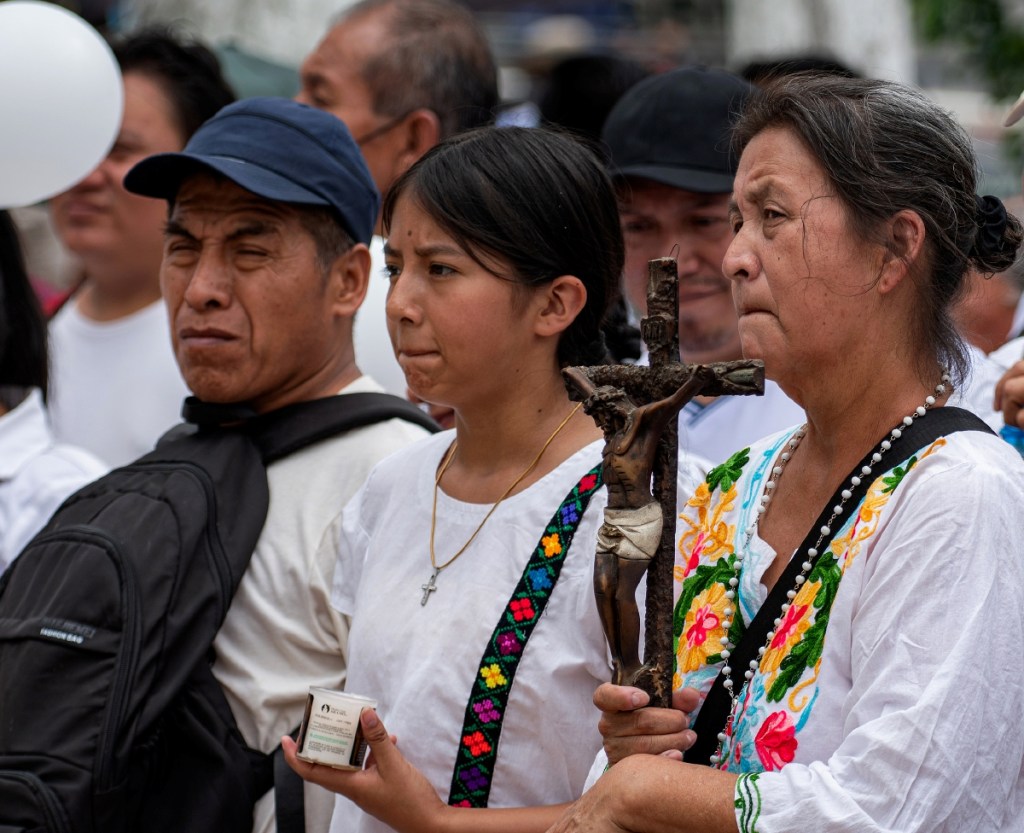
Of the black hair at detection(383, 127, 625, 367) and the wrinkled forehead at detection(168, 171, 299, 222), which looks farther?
the wrinkled forehead at detection(168, 171, 299, 222)

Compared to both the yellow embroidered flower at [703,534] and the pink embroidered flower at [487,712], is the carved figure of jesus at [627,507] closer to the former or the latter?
the yellow embroidered flower at [703,534]

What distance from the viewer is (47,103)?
4164mm

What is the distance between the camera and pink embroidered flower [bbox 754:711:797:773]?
214 cm

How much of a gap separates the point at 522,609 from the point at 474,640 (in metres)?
0.11

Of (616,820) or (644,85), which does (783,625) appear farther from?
(644,85)

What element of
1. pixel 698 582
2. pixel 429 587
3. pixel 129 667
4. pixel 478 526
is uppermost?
pixel 698 582

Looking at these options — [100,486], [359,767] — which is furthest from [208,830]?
[100,486]

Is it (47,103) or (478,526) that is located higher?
(47,103)

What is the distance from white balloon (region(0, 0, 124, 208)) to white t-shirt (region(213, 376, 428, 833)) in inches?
54.8

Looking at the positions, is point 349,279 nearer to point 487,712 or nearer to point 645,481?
point 487,712

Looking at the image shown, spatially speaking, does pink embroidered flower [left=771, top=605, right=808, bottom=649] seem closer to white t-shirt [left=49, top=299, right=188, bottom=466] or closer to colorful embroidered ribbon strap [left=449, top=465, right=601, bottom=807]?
colorful embroidered ribbon strap [left=449, top=465, right=601, bottom=807]

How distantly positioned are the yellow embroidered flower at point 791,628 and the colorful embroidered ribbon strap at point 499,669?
20.7 inches

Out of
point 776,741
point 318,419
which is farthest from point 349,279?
point 776,741

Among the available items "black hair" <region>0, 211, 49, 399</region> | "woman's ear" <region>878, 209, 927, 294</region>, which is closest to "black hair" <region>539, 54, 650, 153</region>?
"black hair" <region>0, 211, 49, 399</region>
